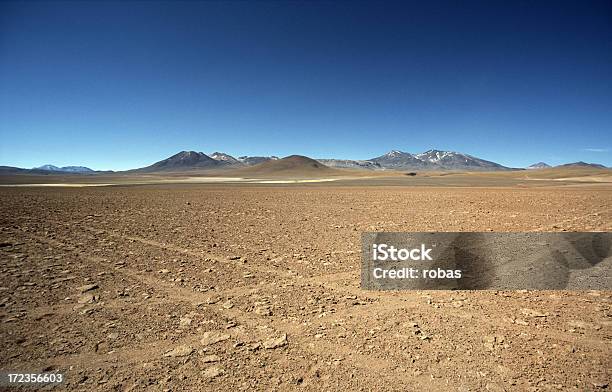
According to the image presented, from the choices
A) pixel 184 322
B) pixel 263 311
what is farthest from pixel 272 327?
pixel 184 322

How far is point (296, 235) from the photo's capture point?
35.4 ft

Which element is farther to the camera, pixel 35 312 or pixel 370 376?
pixel 35 312

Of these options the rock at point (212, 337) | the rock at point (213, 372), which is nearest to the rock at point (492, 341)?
the rock at point (213, 372)

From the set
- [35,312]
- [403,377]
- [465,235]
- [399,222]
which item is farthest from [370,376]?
[399,222]

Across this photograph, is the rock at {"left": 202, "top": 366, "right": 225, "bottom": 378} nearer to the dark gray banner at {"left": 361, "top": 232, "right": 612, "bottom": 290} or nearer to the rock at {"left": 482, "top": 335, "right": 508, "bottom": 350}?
the rock at {"left": 482, "top": 335, "right": 508, "bottom": 350}

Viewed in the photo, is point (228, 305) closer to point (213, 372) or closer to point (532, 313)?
point (213, 372)

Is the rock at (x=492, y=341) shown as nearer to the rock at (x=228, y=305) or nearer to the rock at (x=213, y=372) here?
the rock at (x=213, y=372)

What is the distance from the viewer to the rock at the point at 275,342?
4066mm

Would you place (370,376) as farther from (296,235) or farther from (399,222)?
(399,222)

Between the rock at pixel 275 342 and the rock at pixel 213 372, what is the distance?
2.18ft

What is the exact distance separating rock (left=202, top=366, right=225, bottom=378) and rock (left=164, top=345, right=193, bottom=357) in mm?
454

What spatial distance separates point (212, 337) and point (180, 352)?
45 centimetres

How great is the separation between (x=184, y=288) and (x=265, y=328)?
7.58 ft

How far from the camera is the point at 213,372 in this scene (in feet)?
11.6
